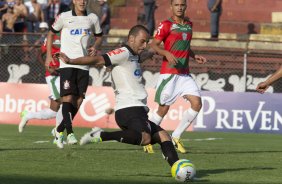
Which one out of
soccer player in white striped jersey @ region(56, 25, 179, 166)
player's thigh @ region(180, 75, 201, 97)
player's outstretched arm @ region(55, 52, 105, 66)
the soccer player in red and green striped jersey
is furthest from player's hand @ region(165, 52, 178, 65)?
player's outstretched arm @ region(55, 52, 105, 66)

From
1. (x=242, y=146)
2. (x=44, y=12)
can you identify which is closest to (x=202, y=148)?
(x=242, y=146)

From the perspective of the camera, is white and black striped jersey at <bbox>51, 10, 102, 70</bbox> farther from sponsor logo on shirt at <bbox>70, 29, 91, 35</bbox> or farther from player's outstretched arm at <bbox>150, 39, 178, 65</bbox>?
player's outstretched arm at <bbox>150, 39, 178, 65</bbox>

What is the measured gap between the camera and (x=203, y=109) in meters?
23.0

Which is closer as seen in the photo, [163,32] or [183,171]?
[183,171]

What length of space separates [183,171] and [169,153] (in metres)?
0.50

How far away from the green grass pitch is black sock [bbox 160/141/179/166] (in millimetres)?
217

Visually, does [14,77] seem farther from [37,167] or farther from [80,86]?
[37,167]

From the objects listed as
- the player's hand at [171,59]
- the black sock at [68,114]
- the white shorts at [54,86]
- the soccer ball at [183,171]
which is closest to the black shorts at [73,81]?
the black sock at [68,114]

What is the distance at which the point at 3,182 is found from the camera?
992 cm

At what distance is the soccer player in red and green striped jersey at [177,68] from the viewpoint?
1470cm

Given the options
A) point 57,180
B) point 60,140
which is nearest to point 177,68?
point 60,140

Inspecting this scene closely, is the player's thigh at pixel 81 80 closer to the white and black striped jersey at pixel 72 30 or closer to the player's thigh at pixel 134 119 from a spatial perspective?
the white and black striped jersey at pixel 72 30

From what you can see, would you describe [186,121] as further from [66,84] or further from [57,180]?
[57,180]

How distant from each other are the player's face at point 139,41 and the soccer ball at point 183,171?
1580 mm
